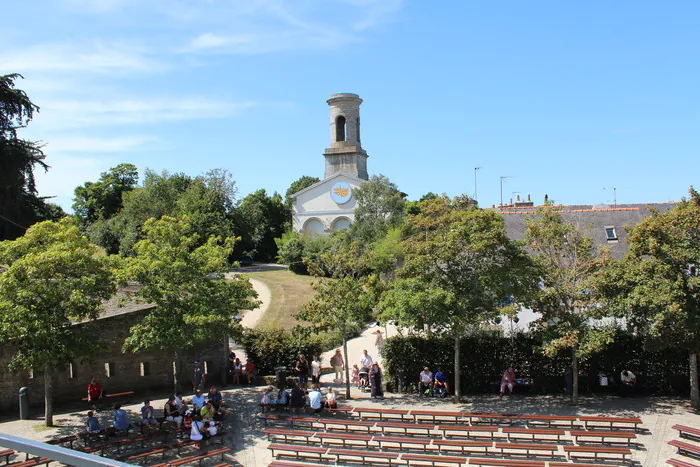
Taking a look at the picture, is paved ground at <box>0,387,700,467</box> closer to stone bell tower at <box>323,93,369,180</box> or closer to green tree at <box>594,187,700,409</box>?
green tree at <box>594,187,700,409</box>

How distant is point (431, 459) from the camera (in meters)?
13.8

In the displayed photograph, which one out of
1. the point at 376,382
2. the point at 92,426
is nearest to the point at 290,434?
the point at 92,426

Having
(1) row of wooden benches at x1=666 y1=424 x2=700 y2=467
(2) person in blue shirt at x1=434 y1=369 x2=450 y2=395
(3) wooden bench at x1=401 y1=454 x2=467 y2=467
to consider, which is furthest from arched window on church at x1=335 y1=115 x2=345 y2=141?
(1) row of wooden benches at x1=666 y1=424 x2=700 y2=467

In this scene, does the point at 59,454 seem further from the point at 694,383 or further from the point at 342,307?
the point at 694,383

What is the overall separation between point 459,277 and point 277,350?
348 inches

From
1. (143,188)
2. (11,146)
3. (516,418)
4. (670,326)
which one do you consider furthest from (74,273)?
(143,188)

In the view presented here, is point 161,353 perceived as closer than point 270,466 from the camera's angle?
No

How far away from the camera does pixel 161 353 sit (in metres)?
22.5

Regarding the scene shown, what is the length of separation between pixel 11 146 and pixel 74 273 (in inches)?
803

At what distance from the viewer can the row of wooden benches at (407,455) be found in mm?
13662

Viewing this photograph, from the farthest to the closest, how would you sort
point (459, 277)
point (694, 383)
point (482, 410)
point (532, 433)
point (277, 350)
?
1. point (277, 350)
2. point (459, 277)
3. point (482, 410)
4. point (694, 383)
5. point (532, 433)

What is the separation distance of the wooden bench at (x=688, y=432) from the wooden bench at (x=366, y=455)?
6889mm

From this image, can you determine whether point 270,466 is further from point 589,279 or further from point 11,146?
point 11,146

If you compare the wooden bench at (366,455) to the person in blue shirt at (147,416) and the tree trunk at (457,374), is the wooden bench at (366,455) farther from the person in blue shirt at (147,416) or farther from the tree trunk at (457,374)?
the tree trunk at (457,374)
